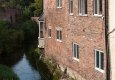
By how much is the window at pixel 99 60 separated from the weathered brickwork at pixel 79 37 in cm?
23

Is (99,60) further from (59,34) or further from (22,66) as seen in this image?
(22,66)

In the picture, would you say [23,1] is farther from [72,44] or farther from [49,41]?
[72,44]

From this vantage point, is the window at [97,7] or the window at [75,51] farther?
the window at [75,51]

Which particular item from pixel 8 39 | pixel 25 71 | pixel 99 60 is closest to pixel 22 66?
pixel 25 71

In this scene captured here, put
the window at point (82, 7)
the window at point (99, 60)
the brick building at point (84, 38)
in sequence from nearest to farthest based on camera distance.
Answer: the brick building at point (84, 38) → the window at point (99, 60) → the window at point (82, 7)

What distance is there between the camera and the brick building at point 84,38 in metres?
17.8

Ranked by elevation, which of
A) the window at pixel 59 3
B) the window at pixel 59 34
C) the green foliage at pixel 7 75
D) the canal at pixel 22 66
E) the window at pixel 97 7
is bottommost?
the canal at pixel 22 66

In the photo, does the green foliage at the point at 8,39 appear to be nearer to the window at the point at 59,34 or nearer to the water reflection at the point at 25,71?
the water reflection at the point at 25,71

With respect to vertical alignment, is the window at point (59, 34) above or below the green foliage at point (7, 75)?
above

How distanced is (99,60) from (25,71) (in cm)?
1764

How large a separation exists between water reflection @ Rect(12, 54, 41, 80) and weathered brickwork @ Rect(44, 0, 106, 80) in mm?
2704

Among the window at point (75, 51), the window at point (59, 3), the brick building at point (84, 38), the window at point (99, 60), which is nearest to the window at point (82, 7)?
the brick building at point (84, 38)

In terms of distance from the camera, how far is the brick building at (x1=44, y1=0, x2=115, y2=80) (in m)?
17.8

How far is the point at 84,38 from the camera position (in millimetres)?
21422
